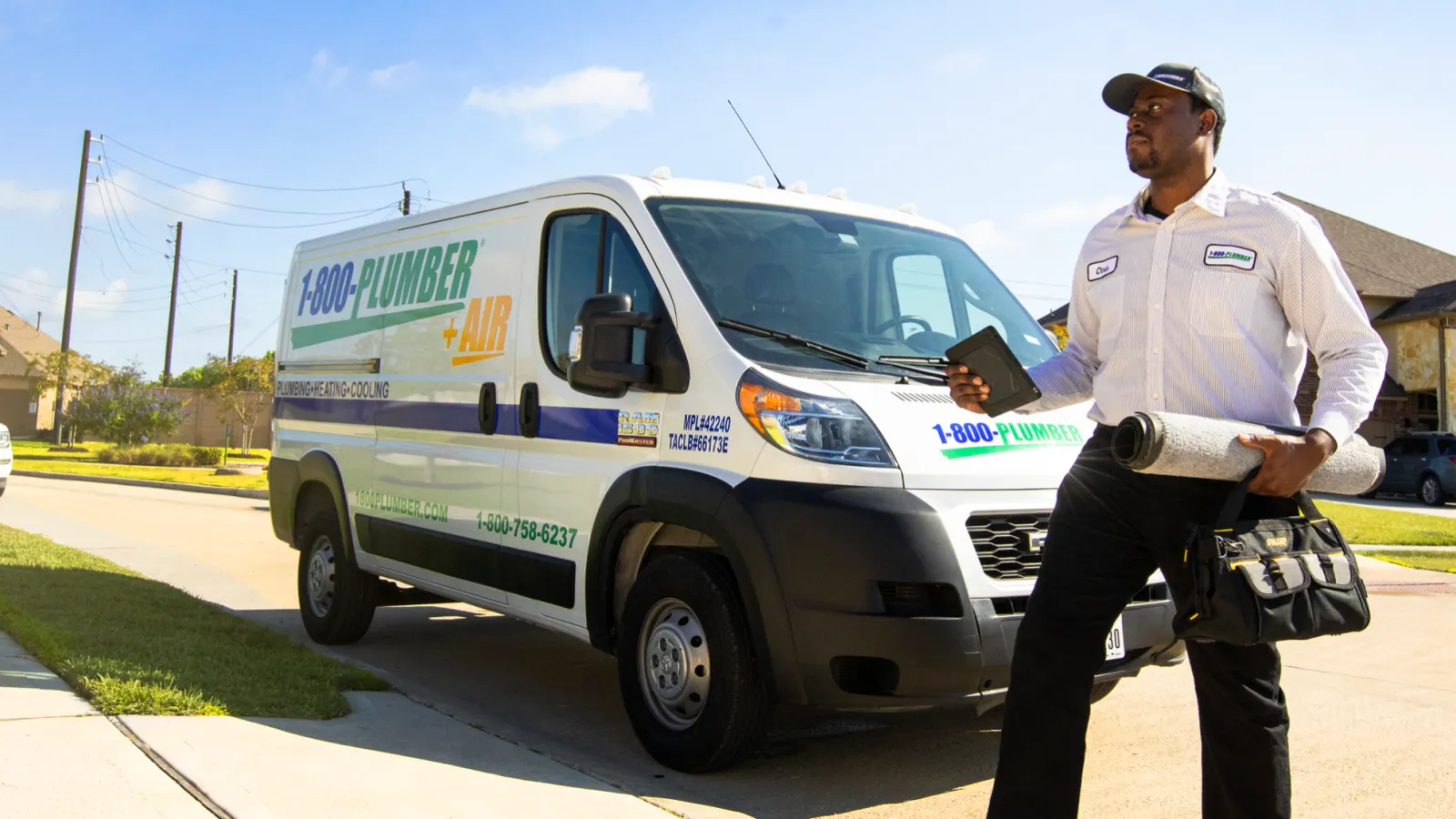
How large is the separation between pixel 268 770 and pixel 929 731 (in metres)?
2.76

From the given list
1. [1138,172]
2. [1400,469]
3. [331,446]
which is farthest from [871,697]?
[1400,469]

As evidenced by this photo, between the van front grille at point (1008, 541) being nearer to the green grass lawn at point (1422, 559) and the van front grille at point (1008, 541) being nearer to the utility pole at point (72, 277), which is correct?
the green grass lawn at point (1422, 559)

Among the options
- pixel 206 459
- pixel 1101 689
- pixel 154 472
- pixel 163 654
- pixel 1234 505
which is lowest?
pixel 163 654

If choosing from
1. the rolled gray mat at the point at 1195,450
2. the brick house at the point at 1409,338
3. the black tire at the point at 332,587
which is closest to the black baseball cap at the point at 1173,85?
the rolled gray mat at the point at 1195,450

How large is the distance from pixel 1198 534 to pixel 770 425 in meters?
1.88

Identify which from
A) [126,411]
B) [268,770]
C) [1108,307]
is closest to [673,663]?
[268,770]

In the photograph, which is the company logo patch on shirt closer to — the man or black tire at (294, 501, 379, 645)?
the man

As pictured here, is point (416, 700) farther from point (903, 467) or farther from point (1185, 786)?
point (1185, 786)

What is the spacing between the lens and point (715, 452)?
4.68 m

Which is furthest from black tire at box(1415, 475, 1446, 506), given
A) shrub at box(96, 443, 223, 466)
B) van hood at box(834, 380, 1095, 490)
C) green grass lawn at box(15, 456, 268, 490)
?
shrub at box(96, 443, 223, 466)

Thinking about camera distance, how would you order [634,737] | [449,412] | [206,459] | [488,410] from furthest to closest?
[206,459]
[449,412]
[488,410]
[634,737]

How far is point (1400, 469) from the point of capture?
26953mm

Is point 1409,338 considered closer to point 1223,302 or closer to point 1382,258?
point 1382,258

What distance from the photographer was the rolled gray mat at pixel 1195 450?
8.84 ft
